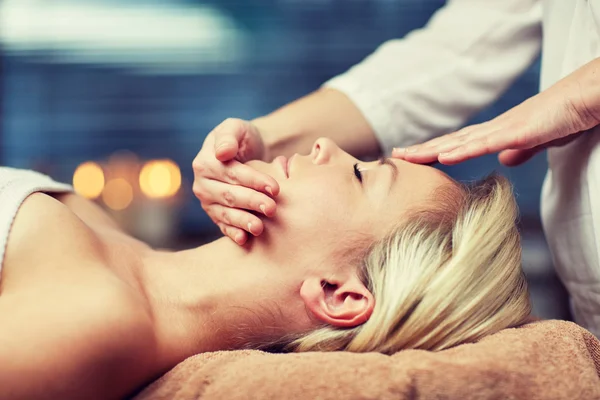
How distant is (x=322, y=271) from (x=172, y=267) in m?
0.25

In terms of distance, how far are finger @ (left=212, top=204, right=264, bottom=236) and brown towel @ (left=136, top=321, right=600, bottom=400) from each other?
22cm

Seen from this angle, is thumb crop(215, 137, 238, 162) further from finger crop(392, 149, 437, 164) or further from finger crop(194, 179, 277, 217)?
finger crop(392, 149, 437, 164)

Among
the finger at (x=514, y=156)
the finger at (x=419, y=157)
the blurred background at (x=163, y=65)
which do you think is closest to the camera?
the finger at (x=419, y=157)

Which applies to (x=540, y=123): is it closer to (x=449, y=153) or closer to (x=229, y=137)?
(x=449, y=153)

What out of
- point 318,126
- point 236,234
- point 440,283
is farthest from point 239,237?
point 318,126

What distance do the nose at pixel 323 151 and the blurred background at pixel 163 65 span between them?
173 centimetres

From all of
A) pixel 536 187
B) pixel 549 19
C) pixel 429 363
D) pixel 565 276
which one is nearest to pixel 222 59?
pixel 536 187

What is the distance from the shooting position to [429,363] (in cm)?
72

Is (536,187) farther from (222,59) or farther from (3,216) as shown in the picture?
(3,216)

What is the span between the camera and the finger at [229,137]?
103 centimetres

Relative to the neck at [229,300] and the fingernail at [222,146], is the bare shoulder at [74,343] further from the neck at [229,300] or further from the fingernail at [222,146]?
the fingernail at [222,146]

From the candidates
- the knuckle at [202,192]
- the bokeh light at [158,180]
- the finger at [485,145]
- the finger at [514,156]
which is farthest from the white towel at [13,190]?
the bokeh light at [158,180]

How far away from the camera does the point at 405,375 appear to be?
2.33 feet

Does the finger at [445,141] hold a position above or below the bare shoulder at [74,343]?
above
